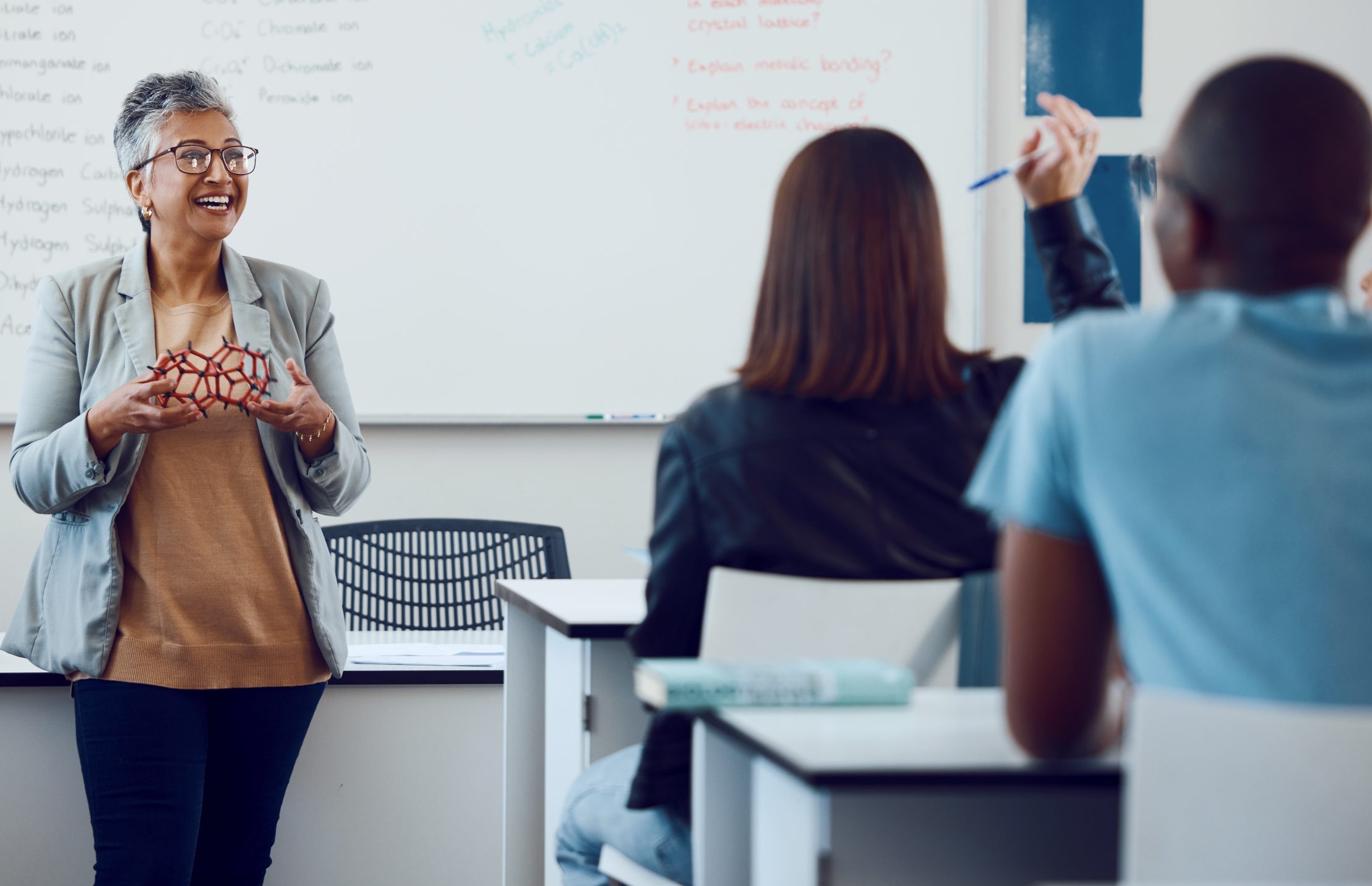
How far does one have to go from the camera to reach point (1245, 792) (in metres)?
0.65

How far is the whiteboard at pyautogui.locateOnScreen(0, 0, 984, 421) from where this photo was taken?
301 centimetres

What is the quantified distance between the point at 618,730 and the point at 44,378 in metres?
0.94

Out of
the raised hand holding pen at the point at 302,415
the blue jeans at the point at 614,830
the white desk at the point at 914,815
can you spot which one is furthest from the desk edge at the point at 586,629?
the white desk at the point at 914,815

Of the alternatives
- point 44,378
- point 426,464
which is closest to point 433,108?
point 426,464

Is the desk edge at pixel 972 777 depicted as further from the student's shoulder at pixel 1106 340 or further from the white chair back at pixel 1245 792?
the student's shoulder at pixel 1106 340

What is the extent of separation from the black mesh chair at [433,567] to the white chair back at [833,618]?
1.36 meters

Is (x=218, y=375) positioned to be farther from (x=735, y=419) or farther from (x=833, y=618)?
(x=833, y=618)

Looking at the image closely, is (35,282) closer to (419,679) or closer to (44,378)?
(44,378)

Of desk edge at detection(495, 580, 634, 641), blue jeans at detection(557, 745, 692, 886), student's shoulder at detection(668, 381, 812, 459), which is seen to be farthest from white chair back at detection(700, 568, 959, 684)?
desk edge at detection(495, 580, 634, 641)

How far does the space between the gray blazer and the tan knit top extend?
0.02 metres

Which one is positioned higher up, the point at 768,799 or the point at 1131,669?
the point at 1131,669

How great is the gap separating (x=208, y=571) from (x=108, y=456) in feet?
0.66

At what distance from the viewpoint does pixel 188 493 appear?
1.72 metres

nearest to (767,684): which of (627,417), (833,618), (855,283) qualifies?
(833,618)
